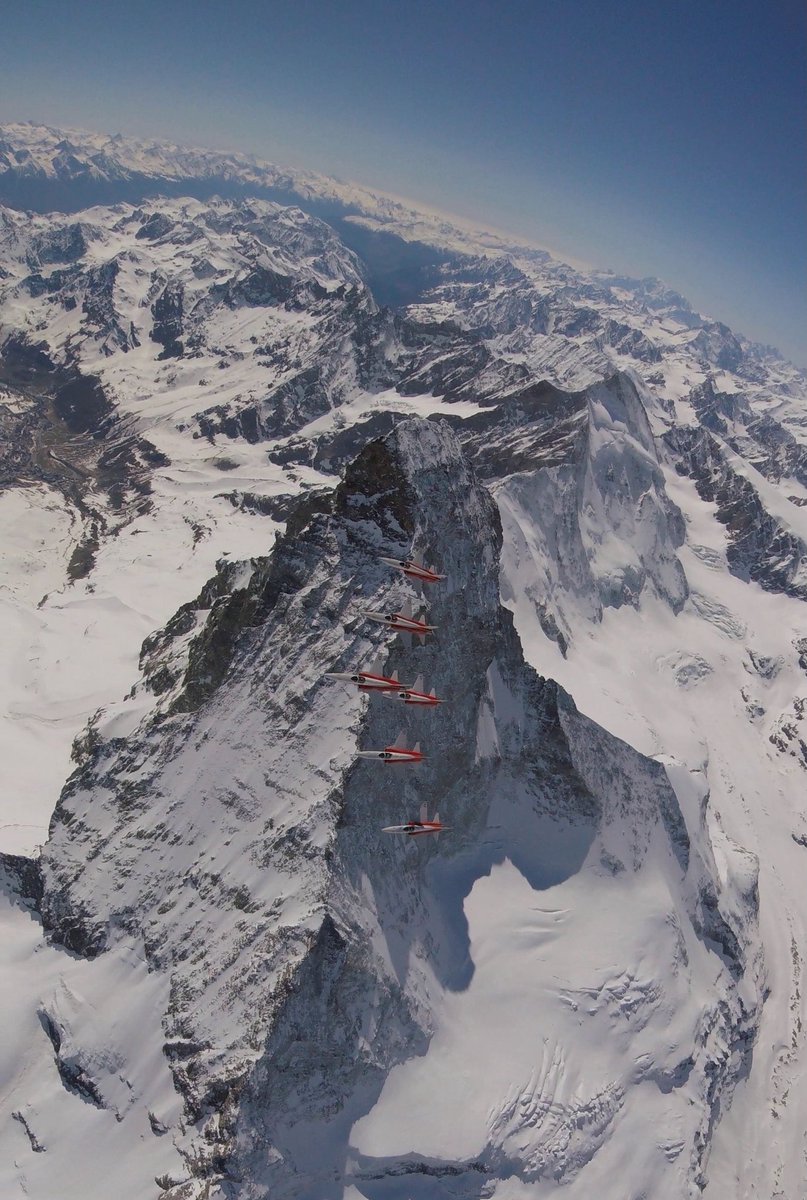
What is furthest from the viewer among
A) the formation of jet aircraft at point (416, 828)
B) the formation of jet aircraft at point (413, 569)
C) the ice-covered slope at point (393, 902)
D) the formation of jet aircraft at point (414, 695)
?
the formation of jet aircraft at point (413, 569)


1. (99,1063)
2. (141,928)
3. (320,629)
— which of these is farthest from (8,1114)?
(320,629)

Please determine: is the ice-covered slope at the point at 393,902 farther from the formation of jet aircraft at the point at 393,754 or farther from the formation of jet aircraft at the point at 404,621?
the formation of jet aircraft at the point at 404,621

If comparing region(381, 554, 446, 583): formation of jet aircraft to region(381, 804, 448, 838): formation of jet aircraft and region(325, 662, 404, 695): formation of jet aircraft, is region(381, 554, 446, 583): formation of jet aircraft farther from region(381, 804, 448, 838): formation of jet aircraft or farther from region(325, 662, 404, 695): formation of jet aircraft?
region(381, 804, 448, 838): formation of jet aircraft

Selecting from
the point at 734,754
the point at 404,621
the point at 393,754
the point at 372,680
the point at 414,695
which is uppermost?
the point at 404,621

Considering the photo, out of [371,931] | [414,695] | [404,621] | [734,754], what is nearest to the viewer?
[371,931]

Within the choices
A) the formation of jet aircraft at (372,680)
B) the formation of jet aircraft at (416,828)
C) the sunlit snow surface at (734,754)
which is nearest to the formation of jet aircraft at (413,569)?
the formation of jet aircraft at (372,680)

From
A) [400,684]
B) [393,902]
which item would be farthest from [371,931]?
[400,684]

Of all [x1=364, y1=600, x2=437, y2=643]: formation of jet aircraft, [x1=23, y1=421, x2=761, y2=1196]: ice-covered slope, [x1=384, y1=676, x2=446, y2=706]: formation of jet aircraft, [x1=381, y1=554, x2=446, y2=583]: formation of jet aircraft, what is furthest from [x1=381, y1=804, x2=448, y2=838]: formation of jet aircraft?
[x1=381, y1=554, x2=446, y2=583]: formation of jet aircraft

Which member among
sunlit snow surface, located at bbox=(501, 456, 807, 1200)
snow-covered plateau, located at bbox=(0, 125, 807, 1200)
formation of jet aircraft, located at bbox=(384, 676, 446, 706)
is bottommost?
sunlit snow surface, located at bbox=(501, 456, 807, 1200)

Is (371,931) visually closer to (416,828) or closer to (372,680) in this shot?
(416,828)
